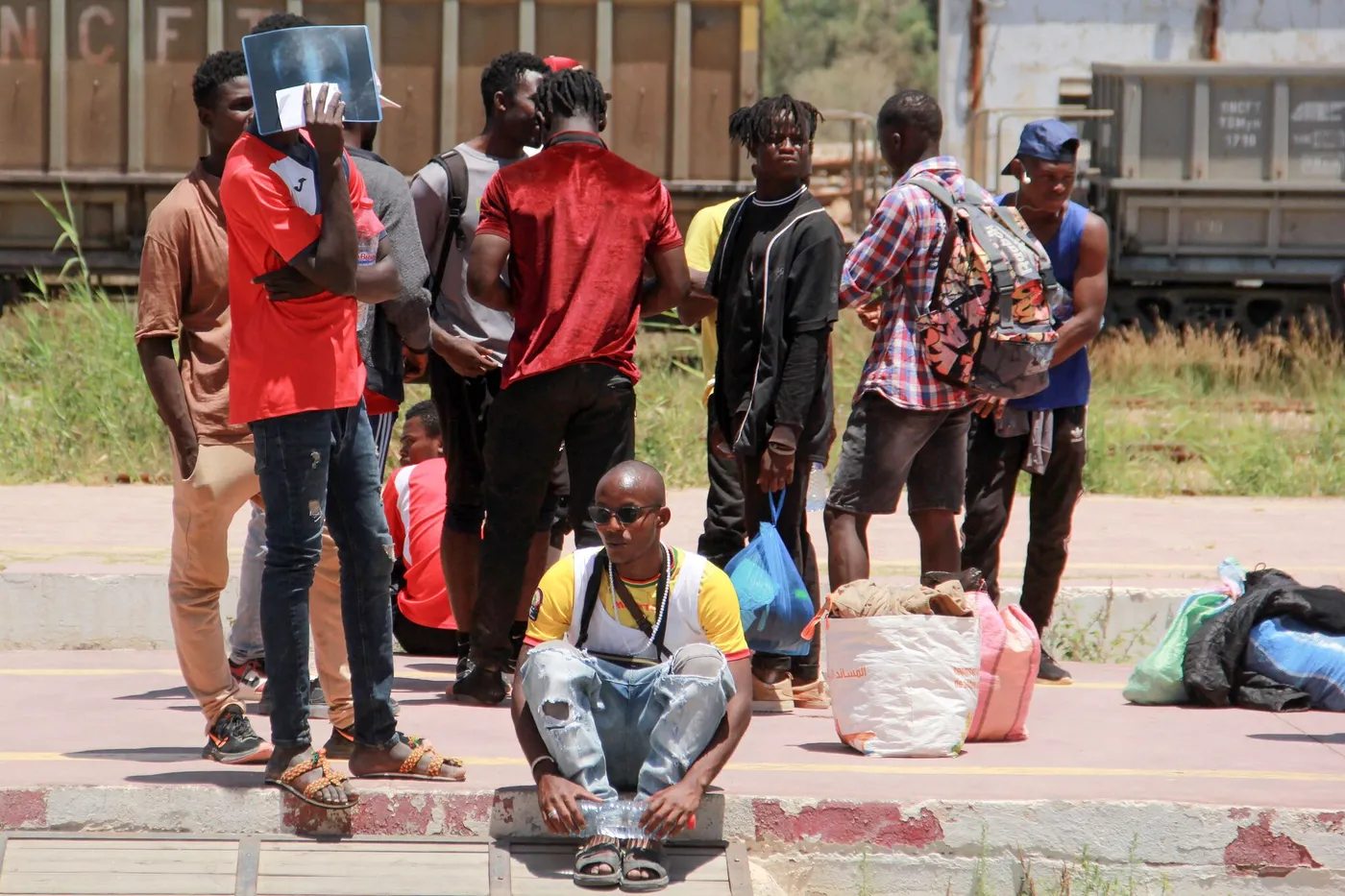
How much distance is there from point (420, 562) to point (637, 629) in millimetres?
2171

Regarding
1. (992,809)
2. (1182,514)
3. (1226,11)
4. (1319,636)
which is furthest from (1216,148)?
(992,809)

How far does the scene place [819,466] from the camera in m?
5.52

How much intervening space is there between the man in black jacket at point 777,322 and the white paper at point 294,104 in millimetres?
1758

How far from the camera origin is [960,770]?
482cm

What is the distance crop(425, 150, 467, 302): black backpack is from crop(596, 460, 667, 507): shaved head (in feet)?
4.89

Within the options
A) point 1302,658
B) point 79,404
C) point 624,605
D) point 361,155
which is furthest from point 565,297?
point 79,404

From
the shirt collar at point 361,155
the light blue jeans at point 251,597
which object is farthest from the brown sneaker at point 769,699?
the shirt collar at point 361,155

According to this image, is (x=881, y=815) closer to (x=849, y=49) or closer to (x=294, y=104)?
(x=294, y=104)

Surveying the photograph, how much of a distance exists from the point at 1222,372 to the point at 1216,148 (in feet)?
7.89

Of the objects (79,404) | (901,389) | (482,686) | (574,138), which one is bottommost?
(482,686)

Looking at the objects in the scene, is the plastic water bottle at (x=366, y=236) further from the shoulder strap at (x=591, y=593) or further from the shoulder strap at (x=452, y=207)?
the shoulder strap at (x=452, y=207)

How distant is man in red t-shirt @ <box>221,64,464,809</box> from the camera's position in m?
3.97

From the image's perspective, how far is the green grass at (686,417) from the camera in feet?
33.6

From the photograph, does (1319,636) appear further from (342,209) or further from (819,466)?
(342,209)
